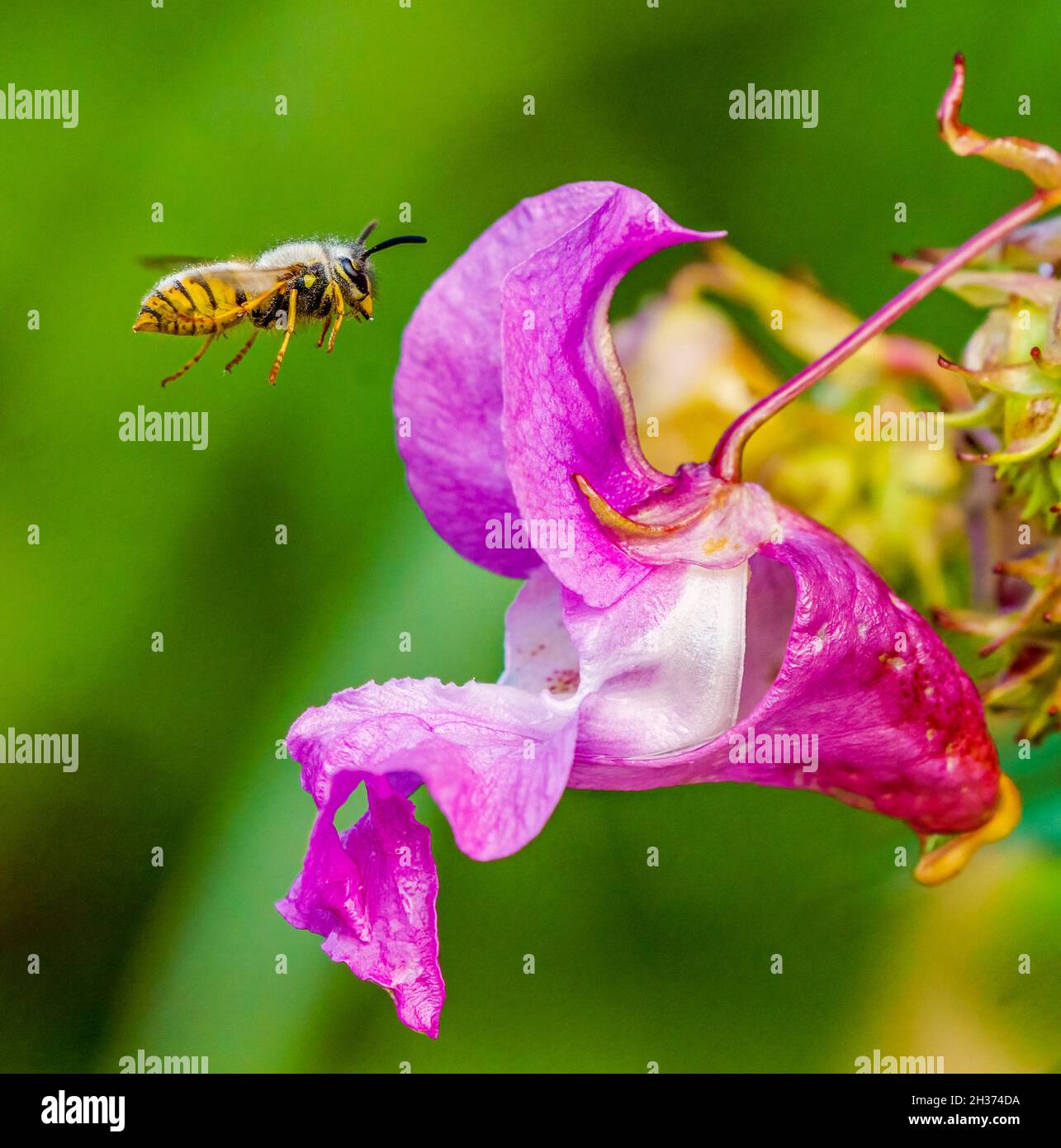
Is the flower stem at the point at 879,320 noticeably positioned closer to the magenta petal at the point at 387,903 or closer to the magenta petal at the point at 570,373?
the magenta petal at the point at 570,373

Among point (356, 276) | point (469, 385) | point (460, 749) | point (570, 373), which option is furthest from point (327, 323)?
point (460, 749)

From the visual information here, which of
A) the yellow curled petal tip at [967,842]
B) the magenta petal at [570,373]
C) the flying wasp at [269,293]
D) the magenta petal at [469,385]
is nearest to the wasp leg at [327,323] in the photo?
the flying wasp at [269,293]

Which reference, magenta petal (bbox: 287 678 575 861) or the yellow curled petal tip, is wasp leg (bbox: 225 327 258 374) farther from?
the yellow curled petal tip

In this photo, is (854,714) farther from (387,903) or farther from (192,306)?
(192,306)

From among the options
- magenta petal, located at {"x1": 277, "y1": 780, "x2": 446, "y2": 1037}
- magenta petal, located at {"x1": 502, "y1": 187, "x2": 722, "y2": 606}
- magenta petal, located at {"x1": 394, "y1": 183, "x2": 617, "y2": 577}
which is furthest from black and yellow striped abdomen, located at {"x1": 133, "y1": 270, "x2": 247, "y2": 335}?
magenta petal, located at {"x1": 277, "y1": 780, "x2": 446, "y2": 1037}

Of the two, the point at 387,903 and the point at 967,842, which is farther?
the point at 967,842

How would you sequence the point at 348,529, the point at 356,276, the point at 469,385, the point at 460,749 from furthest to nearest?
the point at 348,529
the point at 356,276
the point at 469,385
the point at 460,749
